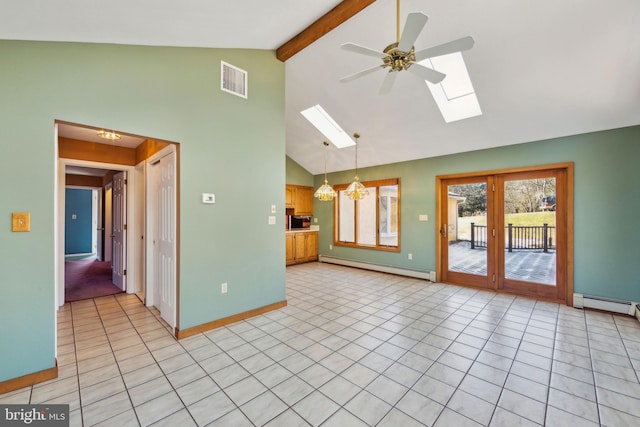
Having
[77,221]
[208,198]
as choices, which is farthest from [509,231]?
[77,221]

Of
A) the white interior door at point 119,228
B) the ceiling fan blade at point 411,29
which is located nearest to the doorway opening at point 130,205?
the white interior door at point 119,228

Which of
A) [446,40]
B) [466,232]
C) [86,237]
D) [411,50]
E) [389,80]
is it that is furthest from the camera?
[86,237]

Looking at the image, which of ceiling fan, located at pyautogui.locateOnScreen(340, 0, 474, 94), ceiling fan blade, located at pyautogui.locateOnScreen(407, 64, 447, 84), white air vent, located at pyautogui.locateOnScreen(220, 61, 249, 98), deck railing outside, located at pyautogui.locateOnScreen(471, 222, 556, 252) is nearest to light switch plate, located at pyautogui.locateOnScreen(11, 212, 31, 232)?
white air vent, located at pyautogui.locateOnScreen(220, 61, 249, 98)

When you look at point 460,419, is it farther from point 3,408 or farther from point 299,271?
point 299,271

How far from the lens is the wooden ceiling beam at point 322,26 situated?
9.45ft

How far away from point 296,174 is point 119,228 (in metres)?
4.33

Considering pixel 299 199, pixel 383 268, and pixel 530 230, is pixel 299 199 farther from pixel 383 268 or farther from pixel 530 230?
pixel 530 230

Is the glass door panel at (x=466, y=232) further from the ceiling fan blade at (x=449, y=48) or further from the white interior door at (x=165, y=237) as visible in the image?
the white interior door at (x=165, y=237)

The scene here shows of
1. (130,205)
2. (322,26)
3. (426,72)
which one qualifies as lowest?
(130,205)

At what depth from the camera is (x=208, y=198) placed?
3160 millimetres

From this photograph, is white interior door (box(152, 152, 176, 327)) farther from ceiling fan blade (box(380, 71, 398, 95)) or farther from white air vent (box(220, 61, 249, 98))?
ceiling fan blade (box(380, 71, 398, 95))

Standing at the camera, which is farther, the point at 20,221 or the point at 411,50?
the point at 411,50

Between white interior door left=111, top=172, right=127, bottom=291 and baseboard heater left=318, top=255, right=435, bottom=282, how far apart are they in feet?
15.6

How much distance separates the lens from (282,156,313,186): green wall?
292 inches
